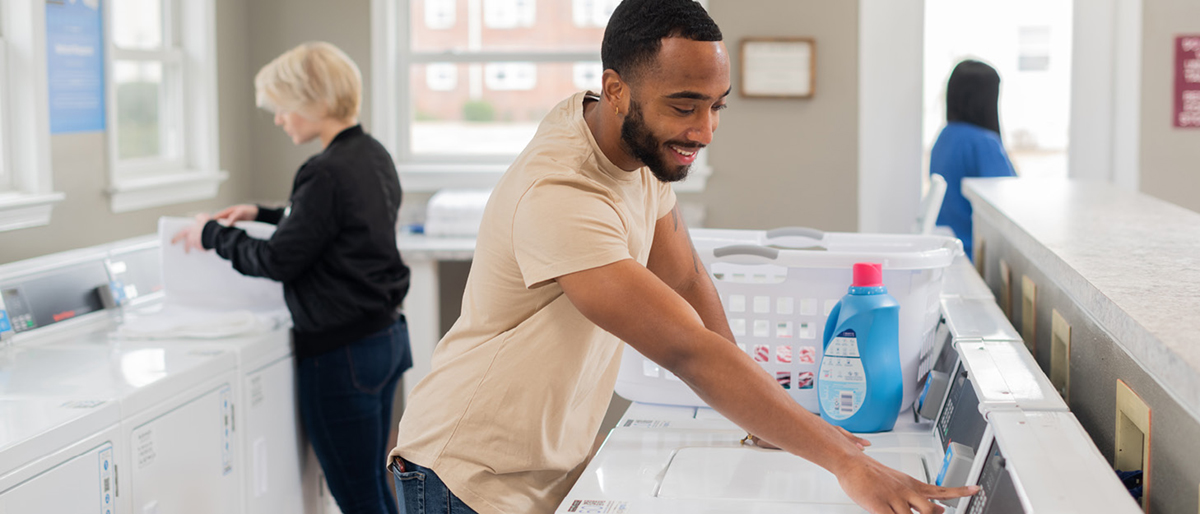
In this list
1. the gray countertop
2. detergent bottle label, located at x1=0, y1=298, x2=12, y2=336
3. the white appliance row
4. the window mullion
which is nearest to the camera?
the gray countertop

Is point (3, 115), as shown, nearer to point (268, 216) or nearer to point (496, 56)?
point (268, 216)

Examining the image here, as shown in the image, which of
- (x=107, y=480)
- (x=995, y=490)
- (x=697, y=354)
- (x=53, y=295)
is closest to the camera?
(x=995, y=490)

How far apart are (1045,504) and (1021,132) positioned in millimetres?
3562

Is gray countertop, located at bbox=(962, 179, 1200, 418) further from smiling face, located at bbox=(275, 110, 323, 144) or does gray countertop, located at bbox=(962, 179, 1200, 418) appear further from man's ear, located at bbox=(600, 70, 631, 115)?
smiling face, located at bbox=(275, 110, 323, 144)

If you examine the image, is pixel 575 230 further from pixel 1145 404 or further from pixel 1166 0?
pixel 1166 0

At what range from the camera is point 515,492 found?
4.70ft

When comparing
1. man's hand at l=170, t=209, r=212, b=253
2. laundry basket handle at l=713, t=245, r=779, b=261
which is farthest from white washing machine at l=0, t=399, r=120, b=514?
laundry basket handle at l=713, t=245, r=779, b=261

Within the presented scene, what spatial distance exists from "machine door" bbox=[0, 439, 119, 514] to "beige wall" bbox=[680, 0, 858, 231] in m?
2.44

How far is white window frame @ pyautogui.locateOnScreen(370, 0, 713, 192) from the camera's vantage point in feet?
13.1

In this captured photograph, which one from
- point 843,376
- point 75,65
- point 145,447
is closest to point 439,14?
point 75,65

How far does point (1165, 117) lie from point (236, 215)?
3341mm

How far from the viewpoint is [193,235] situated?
2680 mm

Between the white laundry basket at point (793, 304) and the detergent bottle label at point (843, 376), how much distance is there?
13 centimetres

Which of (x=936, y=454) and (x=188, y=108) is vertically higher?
(x=188, y=108)
